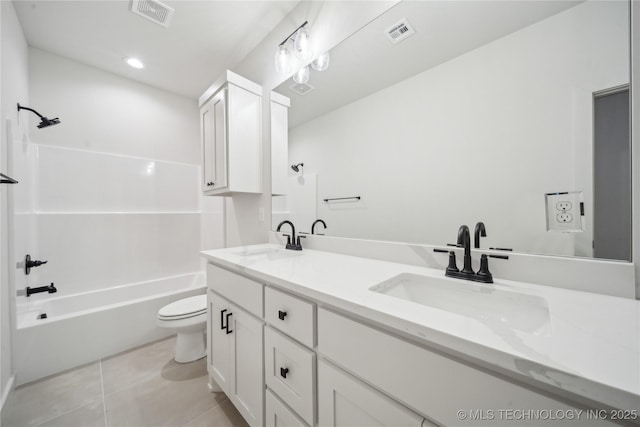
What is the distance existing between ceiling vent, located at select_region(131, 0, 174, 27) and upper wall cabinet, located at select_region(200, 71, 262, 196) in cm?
56

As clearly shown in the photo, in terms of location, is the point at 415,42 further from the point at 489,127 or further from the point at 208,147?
the point at 208,147

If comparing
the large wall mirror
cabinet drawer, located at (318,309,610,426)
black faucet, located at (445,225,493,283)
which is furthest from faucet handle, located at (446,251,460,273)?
cabinet drawer, located at (318,309,610,426)

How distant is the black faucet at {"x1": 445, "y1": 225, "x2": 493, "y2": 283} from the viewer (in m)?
0.78

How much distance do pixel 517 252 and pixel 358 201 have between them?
2.31 feet

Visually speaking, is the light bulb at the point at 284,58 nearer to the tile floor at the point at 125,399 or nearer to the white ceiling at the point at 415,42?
the white ceiling at the point at 415,42

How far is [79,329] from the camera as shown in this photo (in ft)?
5.79

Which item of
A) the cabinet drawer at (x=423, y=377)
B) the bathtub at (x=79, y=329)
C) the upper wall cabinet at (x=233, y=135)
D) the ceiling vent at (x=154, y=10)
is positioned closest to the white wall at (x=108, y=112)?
the ceiling vent at (x=154, y=10)

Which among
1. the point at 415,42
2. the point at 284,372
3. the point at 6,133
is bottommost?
the point at 284,372

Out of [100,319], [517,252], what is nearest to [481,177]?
[517,252]

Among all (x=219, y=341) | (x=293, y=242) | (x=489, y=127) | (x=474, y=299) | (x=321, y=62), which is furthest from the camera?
(x=293, y=242)

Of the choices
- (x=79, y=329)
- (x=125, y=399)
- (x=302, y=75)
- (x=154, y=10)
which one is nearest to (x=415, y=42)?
(x=302, y=75)

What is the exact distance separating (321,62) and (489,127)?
42.0 inches

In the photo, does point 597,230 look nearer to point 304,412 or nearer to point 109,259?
point 304,412

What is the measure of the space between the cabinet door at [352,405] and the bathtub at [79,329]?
2115mm
